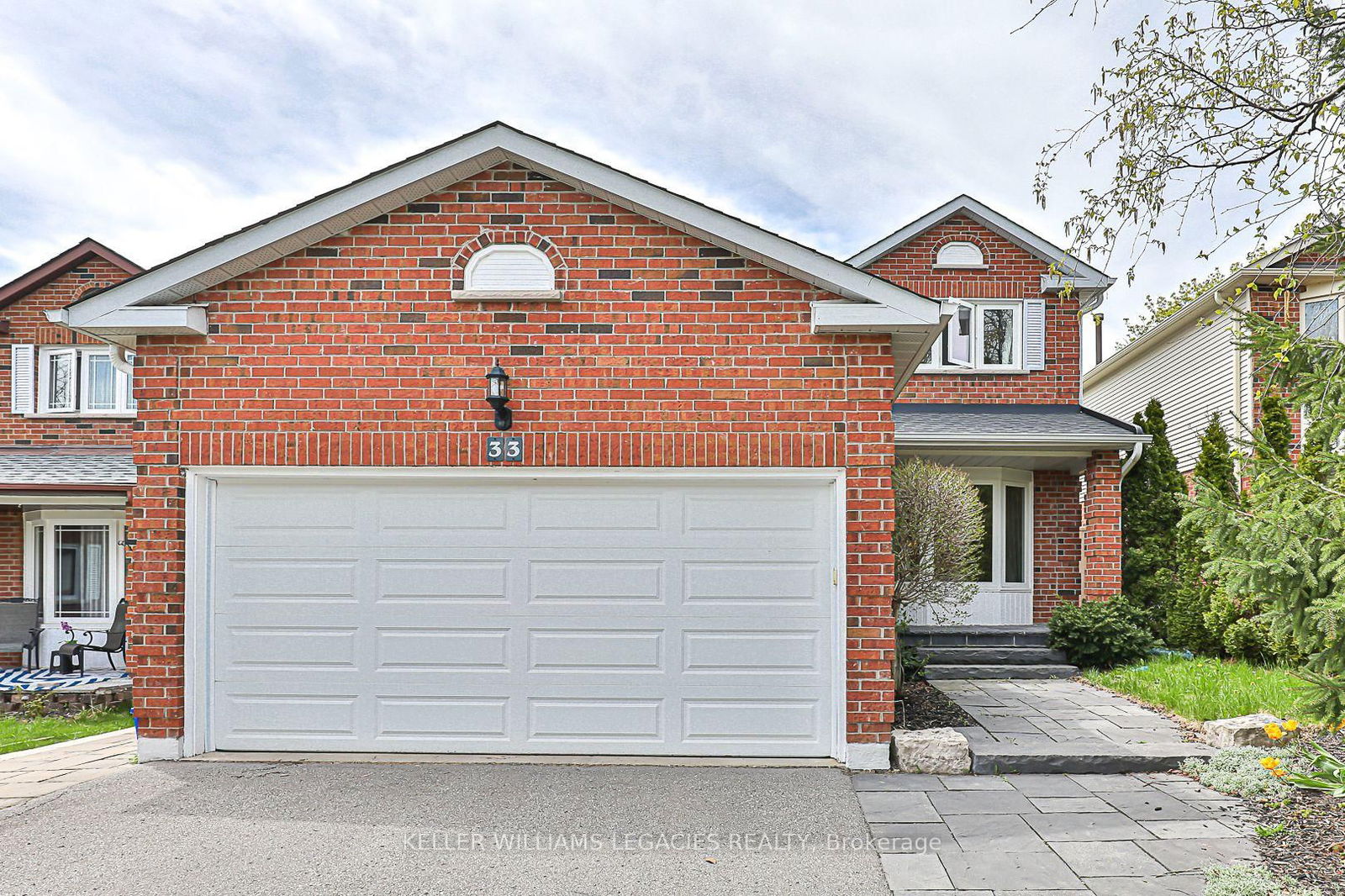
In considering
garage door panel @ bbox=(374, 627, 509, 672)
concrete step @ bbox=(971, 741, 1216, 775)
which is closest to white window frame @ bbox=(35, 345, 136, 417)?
garage door panel @ bbox=(374, 627, 509, 672)

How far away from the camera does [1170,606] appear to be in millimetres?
11211

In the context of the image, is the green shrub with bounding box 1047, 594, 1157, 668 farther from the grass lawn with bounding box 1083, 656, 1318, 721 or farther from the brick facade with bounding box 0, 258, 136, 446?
the brick facade with bounding box 0, 258, 136, 446

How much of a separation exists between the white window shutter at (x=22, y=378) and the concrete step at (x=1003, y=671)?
13.8m

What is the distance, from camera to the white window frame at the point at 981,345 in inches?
511

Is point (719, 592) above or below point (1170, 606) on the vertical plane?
above

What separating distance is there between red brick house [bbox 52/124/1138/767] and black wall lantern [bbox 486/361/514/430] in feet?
0.20

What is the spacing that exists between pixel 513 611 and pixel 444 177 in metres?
3.31

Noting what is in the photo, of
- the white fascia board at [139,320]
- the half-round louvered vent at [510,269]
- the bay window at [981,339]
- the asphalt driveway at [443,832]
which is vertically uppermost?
the bay window at [981,339]

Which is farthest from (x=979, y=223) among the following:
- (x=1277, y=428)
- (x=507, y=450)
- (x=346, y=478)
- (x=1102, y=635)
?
(x=346, y=478)

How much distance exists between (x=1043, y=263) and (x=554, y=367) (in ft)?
31.2

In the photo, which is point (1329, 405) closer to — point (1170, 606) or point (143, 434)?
point (1170, 606)

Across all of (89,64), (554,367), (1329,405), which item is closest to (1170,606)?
(1329,405)

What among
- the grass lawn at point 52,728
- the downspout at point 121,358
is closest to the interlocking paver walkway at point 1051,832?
the downspout at point 121,358

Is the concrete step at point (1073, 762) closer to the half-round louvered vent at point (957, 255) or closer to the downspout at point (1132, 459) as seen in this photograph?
the downspout at point (1132, 459)
